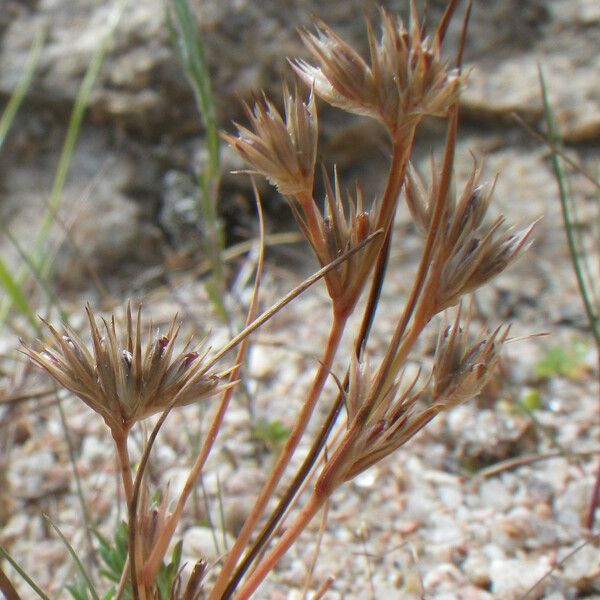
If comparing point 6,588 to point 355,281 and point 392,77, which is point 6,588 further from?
point 392,77

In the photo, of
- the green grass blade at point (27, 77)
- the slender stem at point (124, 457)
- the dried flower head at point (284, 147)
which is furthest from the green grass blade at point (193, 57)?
the green grass blade at point (27, 77)

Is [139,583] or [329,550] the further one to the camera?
[329,550]

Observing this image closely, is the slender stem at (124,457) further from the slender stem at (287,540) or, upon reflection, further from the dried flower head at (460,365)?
the dried flower head at (460,365)

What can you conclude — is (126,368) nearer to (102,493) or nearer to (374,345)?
(102,493)

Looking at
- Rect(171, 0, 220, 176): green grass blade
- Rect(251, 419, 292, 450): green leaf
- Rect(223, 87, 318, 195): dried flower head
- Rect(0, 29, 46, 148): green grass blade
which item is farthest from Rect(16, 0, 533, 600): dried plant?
Rect(0, 29, 46, 148): green grass blade

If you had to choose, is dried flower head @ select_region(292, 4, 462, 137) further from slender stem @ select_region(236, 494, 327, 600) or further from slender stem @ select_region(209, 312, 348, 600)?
slender stem @ select_region(236, 494, 327, 600)

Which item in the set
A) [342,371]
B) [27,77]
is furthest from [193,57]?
[27,77]

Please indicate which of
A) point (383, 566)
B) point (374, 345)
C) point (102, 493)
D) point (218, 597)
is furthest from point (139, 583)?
point (374, 345)
